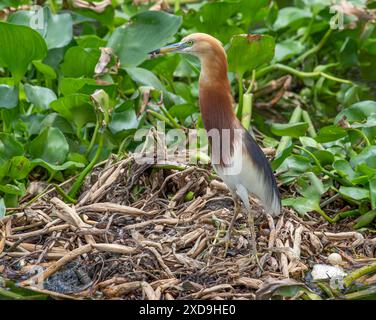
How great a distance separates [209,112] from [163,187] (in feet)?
2.38

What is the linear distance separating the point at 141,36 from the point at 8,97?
3.22 feet

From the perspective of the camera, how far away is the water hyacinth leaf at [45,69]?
215 inches

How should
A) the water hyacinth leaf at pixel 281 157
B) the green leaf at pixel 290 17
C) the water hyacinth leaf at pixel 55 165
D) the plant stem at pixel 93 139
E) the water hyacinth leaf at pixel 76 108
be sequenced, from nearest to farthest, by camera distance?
the water hyacinth leaf at pixel 281 157, the water hyacinth leaf at pixel 55 165, the water hyacinth leaf at pixel 76 108, the plant stem at pixel 93 139, the green leaf at pixel 290 17

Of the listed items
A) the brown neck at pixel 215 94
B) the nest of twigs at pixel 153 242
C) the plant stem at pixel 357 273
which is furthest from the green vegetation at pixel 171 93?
the brown neck at pixel 215 94

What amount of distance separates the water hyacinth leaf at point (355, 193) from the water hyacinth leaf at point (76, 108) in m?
1.45

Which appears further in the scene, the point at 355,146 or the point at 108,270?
the point at 355,146

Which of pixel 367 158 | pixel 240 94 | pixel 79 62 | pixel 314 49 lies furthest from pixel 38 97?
pixel 314 49

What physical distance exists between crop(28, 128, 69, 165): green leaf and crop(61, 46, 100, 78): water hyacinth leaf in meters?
0.53

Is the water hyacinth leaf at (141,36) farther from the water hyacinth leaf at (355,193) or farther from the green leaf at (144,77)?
the water hyacinth leaf at (355,193)

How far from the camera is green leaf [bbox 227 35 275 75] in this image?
5031 mm

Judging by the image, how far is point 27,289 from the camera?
4137 millimetres

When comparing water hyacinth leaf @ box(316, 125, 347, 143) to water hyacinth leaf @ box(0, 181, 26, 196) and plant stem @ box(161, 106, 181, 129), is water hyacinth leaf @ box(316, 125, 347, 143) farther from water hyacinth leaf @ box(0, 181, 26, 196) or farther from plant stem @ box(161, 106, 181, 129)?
water hyacinth leaf @ box(0, 181, 26, 196)

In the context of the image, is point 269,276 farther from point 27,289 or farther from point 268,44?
point 268,44
